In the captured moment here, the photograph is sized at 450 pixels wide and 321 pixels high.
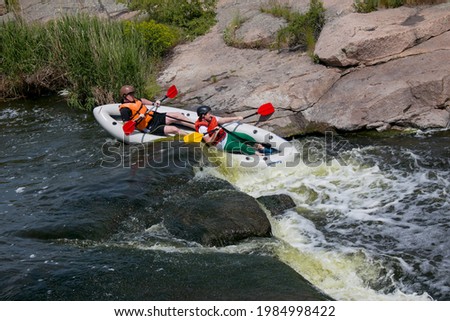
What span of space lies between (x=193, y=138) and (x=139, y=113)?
3.79ft

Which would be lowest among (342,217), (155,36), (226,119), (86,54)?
(342,217)

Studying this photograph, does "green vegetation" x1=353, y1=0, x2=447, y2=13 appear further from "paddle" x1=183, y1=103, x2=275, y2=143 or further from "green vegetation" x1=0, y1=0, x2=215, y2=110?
"green vegetation" x1=0, y1=0, x2=215, y2=110

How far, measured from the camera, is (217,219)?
6.29m

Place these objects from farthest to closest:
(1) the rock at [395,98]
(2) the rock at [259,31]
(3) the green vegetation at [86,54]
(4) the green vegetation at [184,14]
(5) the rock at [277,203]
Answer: (4) the green vegetation at [184,14], (2) the rock at [259,31], (3) the green vegetation at [86,54], (1) the rock at [395,98], (5) the rock at [277,203]

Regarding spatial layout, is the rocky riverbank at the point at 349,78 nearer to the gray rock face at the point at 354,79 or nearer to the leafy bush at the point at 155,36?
the gray rock face at the point at 354,79

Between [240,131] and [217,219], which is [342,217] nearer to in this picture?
[217,219]

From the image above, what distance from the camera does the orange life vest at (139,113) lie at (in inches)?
364

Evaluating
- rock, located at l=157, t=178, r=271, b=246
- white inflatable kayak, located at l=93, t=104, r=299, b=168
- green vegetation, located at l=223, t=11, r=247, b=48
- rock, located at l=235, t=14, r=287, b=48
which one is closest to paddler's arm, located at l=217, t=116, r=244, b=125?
white inflatable kayak, located at l=93, t=104, r=299, b=168

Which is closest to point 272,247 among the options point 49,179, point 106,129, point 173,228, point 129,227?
point 173,228

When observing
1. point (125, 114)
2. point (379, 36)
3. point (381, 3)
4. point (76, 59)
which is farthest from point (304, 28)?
point (76, 59)

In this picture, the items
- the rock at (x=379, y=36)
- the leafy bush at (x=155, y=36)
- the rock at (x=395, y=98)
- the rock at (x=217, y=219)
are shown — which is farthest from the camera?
the leafy bush at (x=155, y=36)

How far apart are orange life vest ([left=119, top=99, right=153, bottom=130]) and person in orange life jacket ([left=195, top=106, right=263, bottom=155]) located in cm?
99

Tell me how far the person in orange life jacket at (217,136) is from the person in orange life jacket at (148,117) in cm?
60

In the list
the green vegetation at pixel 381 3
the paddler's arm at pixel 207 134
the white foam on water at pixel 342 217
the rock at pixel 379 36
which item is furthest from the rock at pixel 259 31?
the white foam on water at pixel 342 217
